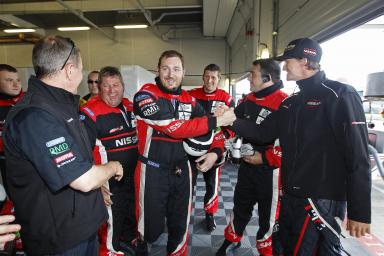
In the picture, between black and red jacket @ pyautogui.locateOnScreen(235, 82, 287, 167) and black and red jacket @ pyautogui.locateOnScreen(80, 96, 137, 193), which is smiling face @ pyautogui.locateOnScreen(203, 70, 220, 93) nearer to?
black and red jacket @ pyautogui.locateOnScreen(235, 82, 287, 167)

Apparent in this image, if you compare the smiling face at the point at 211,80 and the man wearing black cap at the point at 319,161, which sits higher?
the smiling face at the point at 211,80

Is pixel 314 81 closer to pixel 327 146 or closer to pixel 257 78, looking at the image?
pixel 327 146

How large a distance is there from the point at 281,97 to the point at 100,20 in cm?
1100

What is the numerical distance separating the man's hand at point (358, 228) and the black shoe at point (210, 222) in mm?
2074

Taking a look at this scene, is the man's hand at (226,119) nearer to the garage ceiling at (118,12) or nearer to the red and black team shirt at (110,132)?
the red and black team shirt at (110,132)

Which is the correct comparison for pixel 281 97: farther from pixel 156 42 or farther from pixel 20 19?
pixel 20 19

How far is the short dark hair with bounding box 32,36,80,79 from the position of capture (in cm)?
132

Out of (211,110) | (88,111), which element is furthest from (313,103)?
(211,110)

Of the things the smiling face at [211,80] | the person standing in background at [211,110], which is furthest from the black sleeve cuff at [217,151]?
the smiling face at [211,80]

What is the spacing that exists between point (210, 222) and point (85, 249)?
2.12 metres

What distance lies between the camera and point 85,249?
1.50 m

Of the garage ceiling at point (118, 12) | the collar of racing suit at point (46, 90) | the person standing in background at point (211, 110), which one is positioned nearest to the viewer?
the collar of racing suit at point (46, 90)

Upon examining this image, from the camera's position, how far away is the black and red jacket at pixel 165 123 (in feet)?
6.70

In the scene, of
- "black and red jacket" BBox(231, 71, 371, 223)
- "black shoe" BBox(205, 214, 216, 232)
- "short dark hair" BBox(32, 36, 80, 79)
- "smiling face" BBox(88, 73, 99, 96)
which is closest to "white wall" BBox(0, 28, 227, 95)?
"smiling face" BBox(88, 73, 99, 96)
